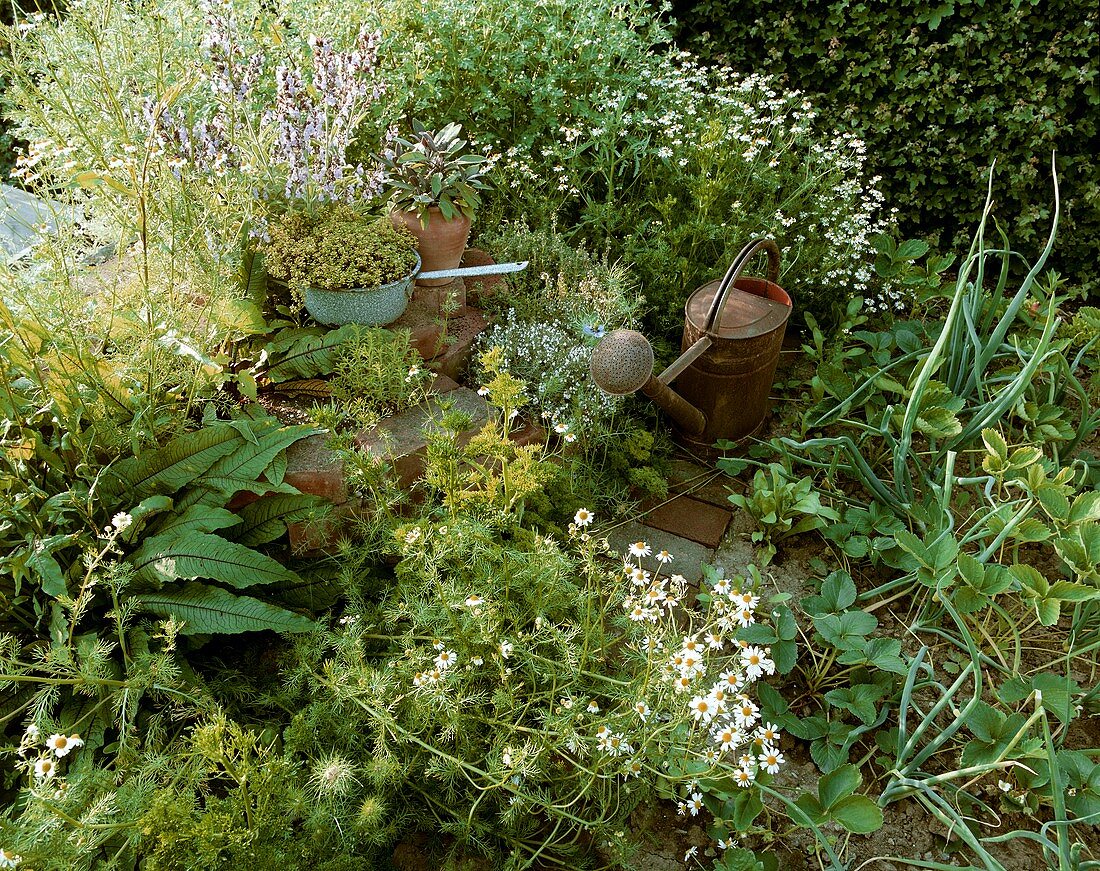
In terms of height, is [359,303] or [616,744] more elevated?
[359,303]

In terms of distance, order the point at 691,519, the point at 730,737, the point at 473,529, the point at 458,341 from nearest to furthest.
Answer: the point at 730,737 → the point at 473,529 → the point at 691,519 → the point at 458,341

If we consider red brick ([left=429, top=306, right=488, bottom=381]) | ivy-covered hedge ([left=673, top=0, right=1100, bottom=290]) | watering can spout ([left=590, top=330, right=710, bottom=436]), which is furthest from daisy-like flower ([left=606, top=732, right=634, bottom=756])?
ivy-covered hedge ([left=673, top=0, right=1100, bottom=290])

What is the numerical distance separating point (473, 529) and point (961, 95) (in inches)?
138

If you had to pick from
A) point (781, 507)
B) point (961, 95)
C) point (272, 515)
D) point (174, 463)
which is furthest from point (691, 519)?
point (961, 95)

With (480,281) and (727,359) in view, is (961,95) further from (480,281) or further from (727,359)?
(480,281)

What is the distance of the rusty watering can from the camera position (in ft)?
8.45

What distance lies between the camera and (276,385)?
263 cm

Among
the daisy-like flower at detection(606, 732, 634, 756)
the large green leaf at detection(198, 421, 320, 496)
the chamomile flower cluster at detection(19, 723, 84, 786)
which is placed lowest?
the daisy-like flower at detection(606, 732, 634, 756)

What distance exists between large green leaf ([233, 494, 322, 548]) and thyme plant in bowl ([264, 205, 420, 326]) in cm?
67

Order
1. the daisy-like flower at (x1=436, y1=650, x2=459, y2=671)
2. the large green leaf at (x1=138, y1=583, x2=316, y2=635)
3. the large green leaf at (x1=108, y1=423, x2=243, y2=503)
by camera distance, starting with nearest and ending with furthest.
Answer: the daisy-like flower at (x1=436, y1=650, x2=459, y2=671)
the large green leaf at (x1=138, y1=583, x2=316, y2=635)
the large green leaf at (x1=108, y1=423, x2=243, y2=503)

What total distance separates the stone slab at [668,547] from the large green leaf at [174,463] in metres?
1.18

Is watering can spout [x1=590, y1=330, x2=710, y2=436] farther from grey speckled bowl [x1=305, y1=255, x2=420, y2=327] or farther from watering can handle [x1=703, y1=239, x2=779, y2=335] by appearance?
grey speckled bowl [x1=305, y1=255, x2=420, y2=327]

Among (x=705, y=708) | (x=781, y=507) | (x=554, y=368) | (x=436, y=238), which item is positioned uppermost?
(x=436, y=238)

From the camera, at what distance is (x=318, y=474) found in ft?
7.68
